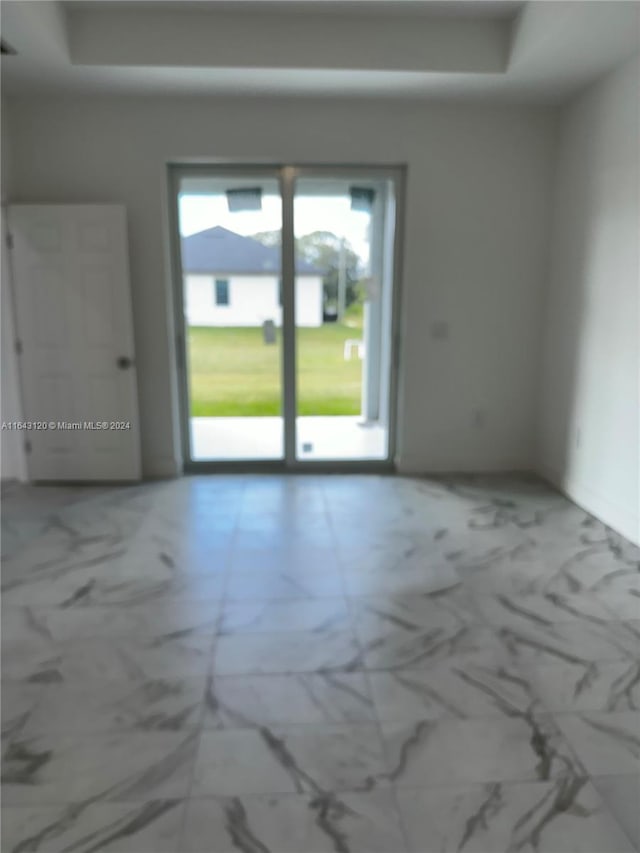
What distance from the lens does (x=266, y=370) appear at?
4832 mm

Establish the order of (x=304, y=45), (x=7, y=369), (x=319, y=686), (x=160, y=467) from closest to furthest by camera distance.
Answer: (x=319, y=686) → (x=304, y=45) → (x=7, y=369) → (x=160, y=467)

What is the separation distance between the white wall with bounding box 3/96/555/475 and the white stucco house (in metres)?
0.26

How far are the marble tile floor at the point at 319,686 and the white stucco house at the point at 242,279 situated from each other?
69.2 inches

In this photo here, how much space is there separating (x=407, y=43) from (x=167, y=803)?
161 inches

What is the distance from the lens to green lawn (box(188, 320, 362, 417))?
4801 millimetres

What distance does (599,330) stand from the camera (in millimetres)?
3924

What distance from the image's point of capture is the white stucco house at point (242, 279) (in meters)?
4.64

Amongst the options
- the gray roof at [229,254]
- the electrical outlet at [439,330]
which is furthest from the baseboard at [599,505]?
the gray roof at [229,254]

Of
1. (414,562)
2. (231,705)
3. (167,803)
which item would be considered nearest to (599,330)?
(414,562)

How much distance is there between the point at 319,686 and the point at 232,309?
3.40m

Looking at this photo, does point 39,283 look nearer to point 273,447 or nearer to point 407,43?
point 273,447

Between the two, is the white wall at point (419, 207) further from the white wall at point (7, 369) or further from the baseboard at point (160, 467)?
the white wall at point (7, 369)

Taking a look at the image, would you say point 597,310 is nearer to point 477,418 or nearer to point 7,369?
point 477,418

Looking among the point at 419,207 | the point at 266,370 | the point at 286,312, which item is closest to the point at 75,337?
the point at 266,370
